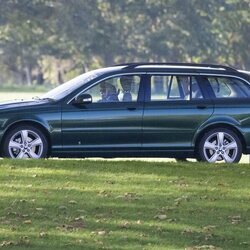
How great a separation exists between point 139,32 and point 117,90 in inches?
2695

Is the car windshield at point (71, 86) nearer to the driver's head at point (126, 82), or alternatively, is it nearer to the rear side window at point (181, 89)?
the driver's head at point (126, 82)

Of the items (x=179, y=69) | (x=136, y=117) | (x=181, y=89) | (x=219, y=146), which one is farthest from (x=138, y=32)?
(x=136, y=117)

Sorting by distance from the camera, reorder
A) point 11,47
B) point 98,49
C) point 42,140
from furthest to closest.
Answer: point 11,47, point 98,49, point 42,140

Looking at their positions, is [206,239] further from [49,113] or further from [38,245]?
[49,113]

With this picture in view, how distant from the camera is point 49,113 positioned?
14148 mm

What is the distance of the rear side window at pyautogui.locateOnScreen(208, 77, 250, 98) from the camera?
1494cm

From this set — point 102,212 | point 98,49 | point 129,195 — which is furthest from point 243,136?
point 98,49

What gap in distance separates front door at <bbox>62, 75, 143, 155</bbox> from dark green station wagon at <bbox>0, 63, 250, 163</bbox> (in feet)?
0.04

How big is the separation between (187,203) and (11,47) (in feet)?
262

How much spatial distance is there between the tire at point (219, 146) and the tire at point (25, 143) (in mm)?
2318

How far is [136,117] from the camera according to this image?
14445 millimetres

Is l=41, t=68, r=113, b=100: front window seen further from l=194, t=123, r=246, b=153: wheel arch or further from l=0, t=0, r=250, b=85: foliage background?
l=0, t=0, r=250, b=85: foliage background

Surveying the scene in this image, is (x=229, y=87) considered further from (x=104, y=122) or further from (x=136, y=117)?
(x=104, y=122)

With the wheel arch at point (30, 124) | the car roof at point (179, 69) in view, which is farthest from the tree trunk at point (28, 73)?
the wheel arch at point (30, 124)
